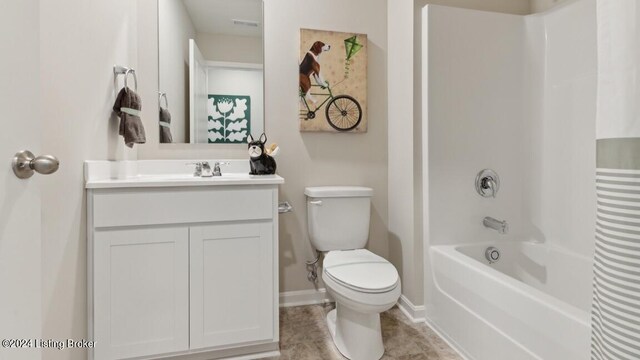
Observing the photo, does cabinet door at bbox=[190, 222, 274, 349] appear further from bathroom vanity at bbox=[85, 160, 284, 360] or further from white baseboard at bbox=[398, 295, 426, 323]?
white baseboard at bbox=[398, 295, 426, 323]

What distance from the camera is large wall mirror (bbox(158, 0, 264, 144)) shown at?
2.12 meters

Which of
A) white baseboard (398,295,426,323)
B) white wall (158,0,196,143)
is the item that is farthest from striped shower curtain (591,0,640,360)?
white wall (158,0,196,143)

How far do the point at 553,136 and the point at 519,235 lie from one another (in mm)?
667

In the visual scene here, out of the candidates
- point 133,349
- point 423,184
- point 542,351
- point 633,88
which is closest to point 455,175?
point 423,184

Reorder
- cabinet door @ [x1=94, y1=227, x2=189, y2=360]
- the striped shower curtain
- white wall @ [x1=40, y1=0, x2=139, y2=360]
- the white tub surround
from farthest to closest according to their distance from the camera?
the white tub surround → cabinet door @ [x1=94, y1=227, x2=189, y2=360] → white wall @ [x1=40, y1=0, x2=139, y2=360] → the striped shower curtain

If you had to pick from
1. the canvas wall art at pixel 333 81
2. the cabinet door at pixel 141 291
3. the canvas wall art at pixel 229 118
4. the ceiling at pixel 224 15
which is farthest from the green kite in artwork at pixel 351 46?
the cabinet door at pixel 141 291

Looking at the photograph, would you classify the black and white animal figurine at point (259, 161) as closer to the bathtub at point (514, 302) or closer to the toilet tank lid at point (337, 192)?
the toilet tank lid at point (337, 192)

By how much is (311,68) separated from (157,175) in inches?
48.0

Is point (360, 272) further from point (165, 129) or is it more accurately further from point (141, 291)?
point (165, 129)

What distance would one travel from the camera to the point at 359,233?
2.15 m

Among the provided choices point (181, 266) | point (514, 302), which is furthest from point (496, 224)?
point (181, 266)

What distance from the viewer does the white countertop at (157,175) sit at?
4.89 ft

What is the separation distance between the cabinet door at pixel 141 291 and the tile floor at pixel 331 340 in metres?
0.56

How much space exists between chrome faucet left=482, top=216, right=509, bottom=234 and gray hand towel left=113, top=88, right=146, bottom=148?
82.6 inches
